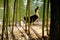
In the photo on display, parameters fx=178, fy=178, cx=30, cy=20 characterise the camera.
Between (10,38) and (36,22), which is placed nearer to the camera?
(10,38)

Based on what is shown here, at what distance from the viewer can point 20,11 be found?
258cm

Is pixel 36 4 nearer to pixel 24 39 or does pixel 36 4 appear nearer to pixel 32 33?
pixel 32 33

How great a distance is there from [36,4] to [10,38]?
84 centimetres
